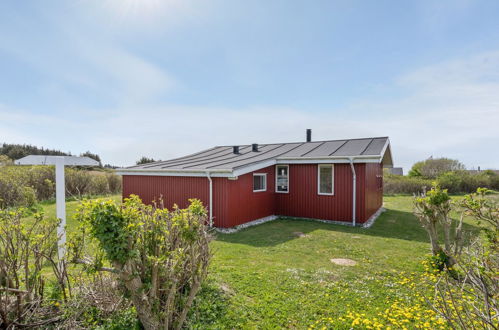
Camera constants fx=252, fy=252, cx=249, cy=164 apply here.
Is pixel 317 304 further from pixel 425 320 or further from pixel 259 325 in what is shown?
pixel 425 320

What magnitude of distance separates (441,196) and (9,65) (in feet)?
43.0

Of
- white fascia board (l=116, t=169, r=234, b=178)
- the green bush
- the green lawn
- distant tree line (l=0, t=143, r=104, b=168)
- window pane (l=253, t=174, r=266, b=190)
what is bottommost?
the green lawn

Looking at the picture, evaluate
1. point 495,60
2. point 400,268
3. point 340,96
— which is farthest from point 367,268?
point 340,96

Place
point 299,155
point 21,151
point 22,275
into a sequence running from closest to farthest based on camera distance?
point 22,275 < point 299,155 < point 21,151

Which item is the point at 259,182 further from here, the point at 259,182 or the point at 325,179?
the point at 325,179

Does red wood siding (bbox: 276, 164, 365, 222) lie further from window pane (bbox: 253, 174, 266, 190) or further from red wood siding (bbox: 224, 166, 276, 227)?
window pane (bbox: 253, 174, 266, 190)

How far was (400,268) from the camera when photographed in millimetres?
5594

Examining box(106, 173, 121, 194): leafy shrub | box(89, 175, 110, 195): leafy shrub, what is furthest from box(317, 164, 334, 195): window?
box(89, 175, 110, 195): leafy shrub

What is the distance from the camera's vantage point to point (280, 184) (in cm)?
1211

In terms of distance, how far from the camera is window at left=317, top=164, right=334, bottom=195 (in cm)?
1098

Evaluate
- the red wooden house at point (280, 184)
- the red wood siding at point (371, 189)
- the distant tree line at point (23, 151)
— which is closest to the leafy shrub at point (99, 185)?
the distant tree line at point (23, 151)

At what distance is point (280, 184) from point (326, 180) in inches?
85.3

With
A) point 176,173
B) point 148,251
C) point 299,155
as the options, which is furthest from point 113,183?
point 148,251

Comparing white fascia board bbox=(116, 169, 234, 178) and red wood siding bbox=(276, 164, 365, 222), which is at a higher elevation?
white fascia board bbox=(116, 169, 234, 178)
